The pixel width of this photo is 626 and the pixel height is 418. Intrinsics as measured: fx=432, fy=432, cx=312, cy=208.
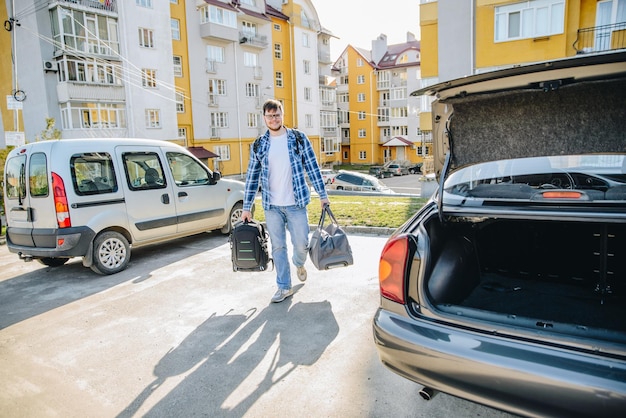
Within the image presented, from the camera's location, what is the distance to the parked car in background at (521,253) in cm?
195

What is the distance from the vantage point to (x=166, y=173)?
23.2ft

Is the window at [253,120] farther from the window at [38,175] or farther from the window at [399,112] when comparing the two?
the window at [38,175]

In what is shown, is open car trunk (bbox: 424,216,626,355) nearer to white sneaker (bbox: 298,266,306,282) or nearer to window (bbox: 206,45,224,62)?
white sneaker (bbox: 298,266,306,282)

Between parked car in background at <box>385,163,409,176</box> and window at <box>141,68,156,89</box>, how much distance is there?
80.6 feet

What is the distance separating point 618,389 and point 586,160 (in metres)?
1.85

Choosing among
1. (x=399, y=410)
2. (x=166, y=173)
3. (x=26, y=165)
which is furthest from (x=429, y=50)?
(x=399, y=410)

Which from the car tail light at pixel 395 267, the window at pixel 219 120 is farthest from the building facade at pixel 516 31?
the window at pixel 219 120

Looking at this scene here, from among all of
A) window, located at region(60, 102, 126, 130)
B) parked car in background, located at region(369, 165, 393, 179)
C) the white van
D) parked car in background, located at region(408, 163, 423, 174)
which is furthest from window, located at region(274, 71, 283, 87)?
the white van

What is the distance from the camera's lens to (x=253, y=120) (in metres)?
40.7

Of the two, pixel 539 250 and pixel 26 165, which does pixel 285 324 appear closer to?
pixel 539 250

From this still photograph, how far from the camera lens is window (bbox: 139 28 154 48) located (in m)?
30.9

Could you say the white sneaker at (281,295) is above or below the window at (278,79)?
below

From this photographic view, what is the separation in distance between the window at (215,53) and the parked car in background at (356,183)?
61.6 feet

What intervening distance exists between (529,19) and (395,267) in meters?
21.1
